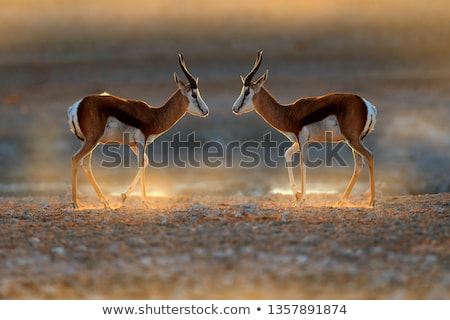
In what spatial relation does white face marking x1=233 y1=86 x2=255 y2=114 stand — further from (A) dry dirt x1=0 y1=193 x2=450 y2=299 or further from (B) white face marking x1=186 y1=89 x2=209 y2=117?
(A) dry dirt x1=0 y1=193 x2=450 y2=299

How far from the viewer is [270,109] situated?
1526 cm

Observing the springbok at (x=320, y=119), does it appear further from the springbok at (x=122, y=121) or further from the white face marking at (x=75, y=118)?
the white face marking at (x=75, y=118)

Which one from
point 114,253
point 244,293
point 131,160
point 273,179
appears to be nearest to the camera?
point 244,293

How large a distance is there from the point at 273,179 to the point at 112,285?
42.6 ft

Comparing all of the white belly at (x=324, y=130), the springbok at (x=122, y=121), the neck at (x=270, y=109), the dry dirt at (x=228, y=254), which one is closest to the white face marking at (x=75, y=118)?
the springbok at (x=122, y=121)

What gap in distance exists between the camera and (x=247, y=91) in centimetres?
1507

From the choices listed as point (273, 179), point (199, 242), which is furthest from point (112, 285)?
point (273, 179)

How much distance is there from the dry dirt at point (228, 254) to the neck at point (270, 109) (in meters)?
2.08

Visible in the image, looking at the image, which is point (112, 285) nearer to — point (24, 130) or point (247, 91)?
point (247, 91)

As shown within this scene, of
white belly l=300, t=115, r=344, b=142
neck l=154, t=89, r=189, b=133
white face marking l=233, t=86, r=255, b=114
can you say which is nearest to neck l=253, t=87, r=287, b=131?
white face marking l=233, t=86, r=255, b=114

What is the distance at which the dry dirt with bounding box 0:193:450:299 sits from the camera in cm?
889

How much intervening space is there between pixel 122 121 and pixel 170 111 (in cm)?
125

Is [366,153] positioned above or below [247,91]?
below

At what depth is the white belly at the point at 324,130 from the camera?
46.7 ft
